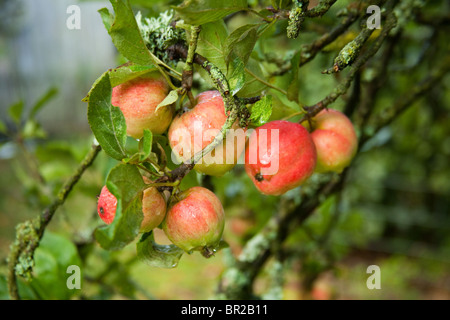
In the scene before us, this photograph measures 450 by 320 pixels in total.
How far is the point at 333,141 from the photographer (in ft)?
1.49

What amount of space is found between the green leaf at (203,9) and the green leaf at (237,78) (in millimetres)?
48

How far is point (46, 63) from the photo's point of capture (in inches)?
197

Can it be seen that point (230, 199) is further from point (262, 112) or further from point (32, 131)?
point (262, 112)

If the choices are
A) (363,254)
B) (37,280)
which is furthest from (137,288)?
(363,254)

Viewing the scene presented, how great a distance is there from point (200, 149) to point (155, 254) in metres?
0.12

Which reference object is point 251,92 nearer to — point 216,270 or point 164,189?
point 164,189

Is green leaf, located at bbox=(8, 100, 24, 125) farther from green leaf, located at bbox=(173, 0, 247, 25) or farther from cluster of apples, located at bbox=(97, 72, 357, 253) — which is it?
green leaf, located at bbox=(173, 0, 247, 25)

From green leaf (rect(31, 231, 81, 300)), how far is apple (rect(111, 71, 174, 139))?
0.32 metres

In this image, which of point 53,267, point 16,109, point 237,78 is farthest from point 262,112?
point 16,109

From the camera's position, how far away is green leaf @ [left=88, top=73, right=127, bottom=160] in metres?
0.38

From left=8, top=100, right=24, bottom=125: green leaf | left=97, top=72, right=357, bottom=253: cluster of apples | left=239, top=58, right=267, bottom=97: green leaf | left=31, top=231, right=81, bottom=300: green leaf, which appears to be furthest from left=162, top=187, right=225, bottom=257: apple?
left=8, top=100, right=24, bottom=125: green leaf

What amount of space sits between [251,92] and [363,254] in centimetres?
229

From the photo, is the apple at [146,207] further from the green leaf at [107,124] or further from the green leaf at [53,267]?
the green leaf at [53,267]

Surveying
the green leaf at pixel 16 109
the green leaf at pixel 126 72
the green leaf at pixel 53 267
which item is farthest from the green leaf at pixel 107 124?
the green leaf at pixel 16 109
